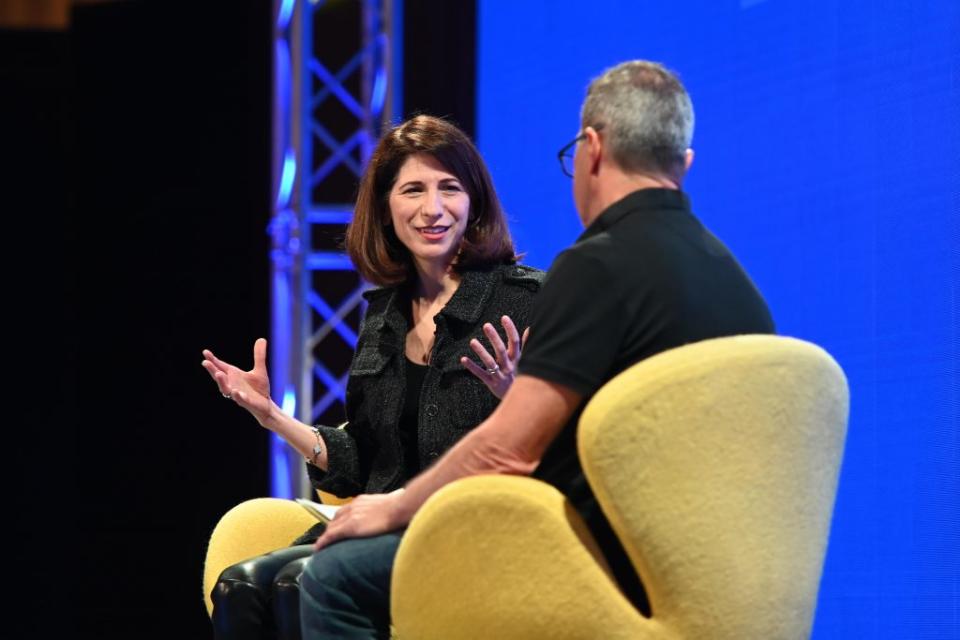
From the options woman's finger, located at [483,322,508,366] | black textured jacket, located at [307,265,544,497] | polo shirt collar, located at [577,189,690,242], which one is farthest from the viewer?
black textured jacket, located at [307,265,544,497]

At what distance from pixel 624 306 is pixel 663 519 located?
33cm

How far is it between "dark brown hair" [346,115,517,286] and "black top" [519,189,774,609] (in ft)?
3.18

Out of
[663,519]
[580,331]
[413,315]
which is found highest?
[580,331]

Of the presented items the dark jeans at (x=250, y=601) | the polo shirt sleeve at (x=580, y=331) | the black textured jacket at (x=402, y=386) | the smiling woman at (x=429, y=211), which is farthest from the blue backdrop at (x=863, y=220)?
the dark jeans at (x=250, y=601)

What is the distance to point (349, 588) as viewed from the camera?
218 centimetres

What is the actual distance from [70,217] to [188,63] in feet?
2.90

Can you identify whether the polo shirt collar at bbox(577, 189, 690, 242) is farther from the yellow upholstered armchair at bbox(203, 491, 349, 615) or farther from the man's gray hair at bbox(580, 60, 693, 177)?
the yellow upholstered armchair at bbox(203, 491, 349, 615)

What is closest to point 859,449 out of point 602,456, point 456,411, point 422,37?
point 456,411

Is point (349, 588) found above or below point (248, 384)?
below

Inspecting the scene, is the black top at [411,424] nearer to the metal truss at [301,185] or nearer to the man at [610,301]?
the man at [610,301]

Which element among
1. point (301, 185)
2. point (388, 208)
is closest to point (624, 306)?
point (388, 208)

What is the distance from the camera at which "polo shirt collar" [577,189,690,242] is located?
6.57 ft

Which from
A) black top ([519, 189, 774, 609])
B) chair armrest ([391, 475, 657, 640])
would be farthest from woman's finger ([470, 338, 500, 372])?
chair armrest ([391, 475, 657, 640])

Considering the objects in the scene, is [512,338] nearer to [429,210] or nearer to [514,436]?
[429,210]
